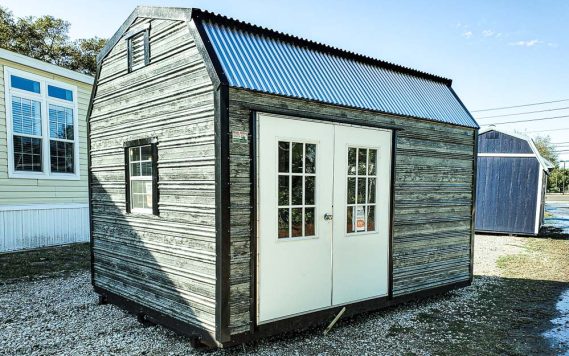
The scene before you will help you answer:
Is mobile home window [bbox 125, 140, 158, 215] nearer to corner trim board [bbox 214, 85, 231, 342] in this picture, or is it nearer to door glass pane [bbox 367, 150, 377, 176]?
corner trim board [bbox 214, 85, 231, 342]

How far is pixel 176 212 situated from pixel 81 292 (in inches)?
126

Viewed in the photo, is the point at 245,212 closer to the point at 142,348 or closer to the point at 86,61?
the point at 142,348

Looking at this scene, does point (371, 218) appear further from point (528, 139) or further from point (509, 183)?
point (528, 139)

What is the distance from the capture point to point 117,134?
16.9 ft

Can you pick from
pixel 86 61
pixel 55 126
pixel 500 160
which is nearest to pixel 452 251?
pixel 500 160

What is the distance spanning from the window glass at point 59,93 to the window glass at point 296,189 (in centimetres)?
826

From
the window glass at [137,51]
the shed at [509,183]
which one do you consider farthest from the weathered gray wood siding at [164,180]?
the shed at [509,183]

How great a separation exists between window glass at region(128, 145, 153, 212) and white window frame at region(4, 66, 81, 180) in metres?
5.60

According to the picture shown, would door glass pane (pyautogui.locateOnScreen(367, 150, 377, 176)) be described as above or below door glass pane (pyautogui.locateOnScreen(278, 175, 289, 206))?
above

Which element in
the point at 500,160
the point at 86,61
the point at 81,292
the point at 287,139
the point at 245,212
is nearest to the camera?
the point at 245,212

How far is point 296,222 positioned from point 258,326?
1.19 metres

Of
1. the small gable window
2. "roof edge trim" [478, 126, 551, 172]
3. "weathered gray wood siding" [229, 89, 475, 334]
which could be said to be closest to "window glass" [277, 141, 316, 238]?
"weathered gray wood siding" [229, 89, 475, 334]

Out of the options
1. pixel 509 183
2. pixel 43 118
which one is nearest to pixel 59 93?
pixel 43 118

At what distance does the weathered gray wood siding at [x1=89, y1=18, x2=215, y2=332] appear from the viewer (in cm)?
382
